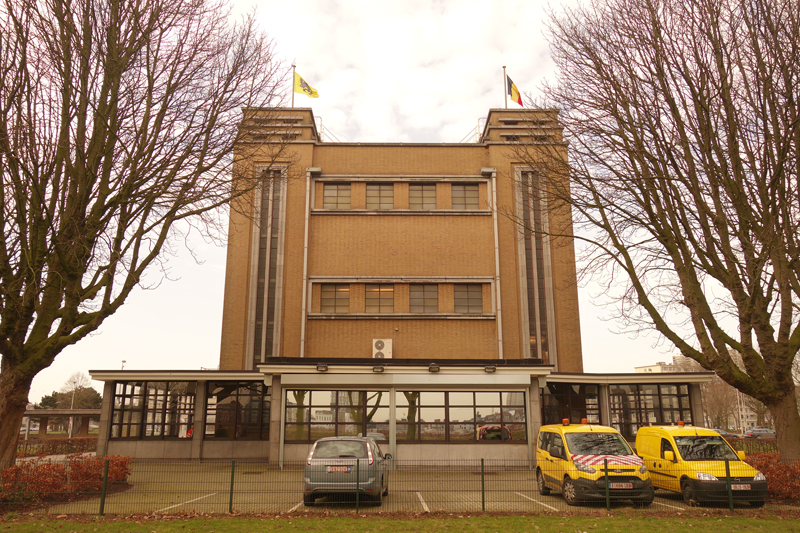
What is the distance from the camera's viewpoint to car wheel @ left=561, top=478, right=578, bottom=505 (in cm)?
1421

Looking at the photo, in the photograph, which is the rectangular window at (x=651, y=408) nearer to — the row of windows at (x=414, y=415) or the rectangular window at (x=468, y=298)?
the row of windows at (x=414, y=415)

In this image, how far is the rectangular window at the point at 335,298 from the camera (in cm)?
3195

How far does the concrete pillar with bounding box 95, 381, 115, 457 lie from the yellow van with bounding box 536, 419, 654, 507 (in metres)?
19.2

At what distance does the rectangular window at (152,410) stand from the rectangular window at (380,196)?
44.5 feet

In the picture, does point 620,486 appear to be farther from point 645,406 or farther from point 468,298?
point 468,298

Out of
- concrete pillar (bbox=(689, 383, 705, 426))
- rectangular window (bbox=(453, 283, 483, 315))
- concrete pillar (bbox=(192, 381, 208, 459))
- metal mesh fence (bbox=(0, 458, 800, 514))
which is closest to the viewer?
metal mesh fence (bbox=(0, 458, 800, 514))

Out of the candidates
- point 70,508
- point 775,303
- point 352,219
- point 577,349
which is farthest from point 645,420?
point 70,508

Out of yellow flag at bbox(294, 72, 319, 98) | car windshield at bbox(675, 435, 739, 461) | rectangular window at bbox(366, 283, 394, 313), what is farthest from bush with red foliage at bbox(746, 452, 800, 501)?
yellow flag at bbox(294, 72, 319, 98)

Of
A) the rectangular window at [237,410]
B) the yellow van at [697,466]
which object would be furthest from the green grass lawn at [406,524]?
the rectangular window at [237,410]

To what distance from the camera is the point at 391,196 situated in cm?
3366

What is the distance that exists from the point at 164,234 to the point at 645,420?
72.9 feet

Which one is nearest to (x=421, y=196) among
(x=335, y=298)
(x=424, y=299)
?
(x=424, y=299)

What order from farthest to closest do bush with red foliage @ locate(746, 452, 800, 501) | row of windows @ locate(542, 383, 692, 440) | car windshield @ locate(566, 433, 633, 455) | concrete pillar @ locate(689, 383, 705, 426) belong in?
row of windows @ locate(542, 383, 692, 440), concrete pillar @ locate(689, 383, 705, 426), car windshield @ locate(566, 433, 633, 455), bush with red foliage @ locate(746, 452, 800, 501)

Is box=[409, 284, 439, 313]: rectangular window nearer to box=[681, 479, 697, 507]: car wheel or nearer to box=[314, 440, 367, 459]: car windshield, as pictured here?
box=[314, 440, 367, 459]: car windshield
